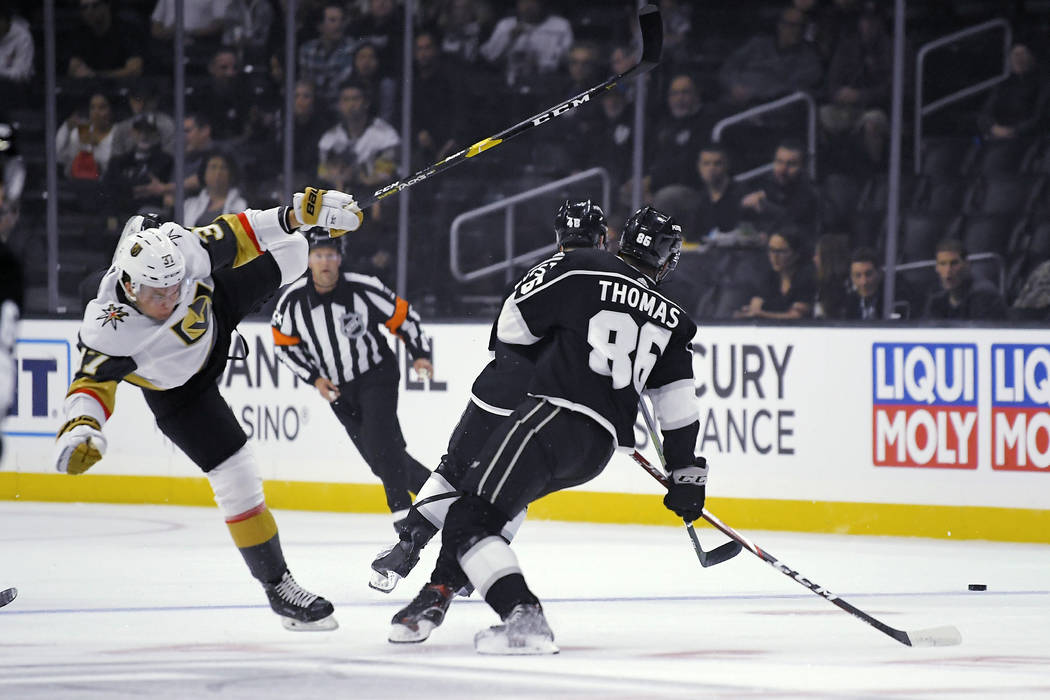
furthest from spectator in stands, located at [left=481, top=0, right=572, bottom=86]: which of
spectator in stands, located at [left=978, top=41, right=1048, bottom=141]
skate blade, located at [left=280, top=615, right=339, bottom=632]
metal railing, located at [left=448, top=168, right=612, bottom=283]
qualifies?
skate blade, located at [left=280, top=615, right=339, bottom=632]

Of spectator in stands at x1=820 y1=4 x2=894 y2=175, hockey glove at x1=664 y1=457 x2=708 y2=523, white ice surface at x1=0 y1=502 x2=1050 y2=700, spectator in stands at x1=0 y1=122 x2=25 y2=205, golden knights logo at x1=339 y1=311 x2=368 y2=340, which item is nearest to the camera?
white ice surface at x1=0 y1=502 x2=1050 y2=700

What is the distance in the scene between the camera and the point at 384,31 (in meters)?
9.90

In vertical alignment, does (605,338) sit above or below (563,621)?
above

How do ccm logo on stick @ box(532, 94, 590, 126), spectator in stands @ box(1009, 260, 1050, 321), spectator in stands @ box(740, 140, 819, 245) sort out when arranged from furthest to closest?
spectator in stands @ box(740, 140, 819, 245), spectator in stands @ box(1009, 260, 1050, 321), ccm logo on stick @ box(532, 94, 590, 126)

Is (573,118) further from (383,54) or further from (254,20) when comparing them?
(254,20)

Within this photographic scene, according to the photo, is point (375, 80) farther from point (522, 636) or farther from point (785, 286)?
point (522, 636)

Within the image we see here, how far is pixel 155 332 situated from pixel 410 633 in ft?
3.37

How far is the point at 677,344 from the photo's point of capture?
14.7 feet

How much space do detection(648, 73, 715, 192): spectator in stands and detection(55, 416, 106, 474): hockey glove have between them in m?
5.10

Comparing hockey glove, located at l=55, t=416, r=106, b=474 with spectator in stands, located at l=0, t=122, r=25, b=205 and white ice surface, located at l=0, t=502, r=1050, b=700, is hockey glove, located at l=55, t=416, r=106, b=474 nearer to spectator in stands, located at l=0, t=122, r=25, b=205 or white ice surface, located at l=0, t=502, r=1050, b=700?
white ice surface, located at l=0, t=502, r=1050, b=700

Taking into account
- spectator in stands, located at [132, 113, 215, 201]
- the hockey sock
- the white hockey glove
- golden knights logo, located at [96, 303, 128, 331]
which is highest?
spectator in stands, located at [132, 113, 215, 201]

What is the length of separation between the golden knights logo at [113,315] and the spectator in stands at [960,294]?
14.0ft

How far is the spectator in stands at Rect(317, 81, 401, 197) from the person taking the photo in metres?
9.59

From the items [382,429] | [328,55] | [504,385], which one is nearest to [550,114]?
[504,385]
